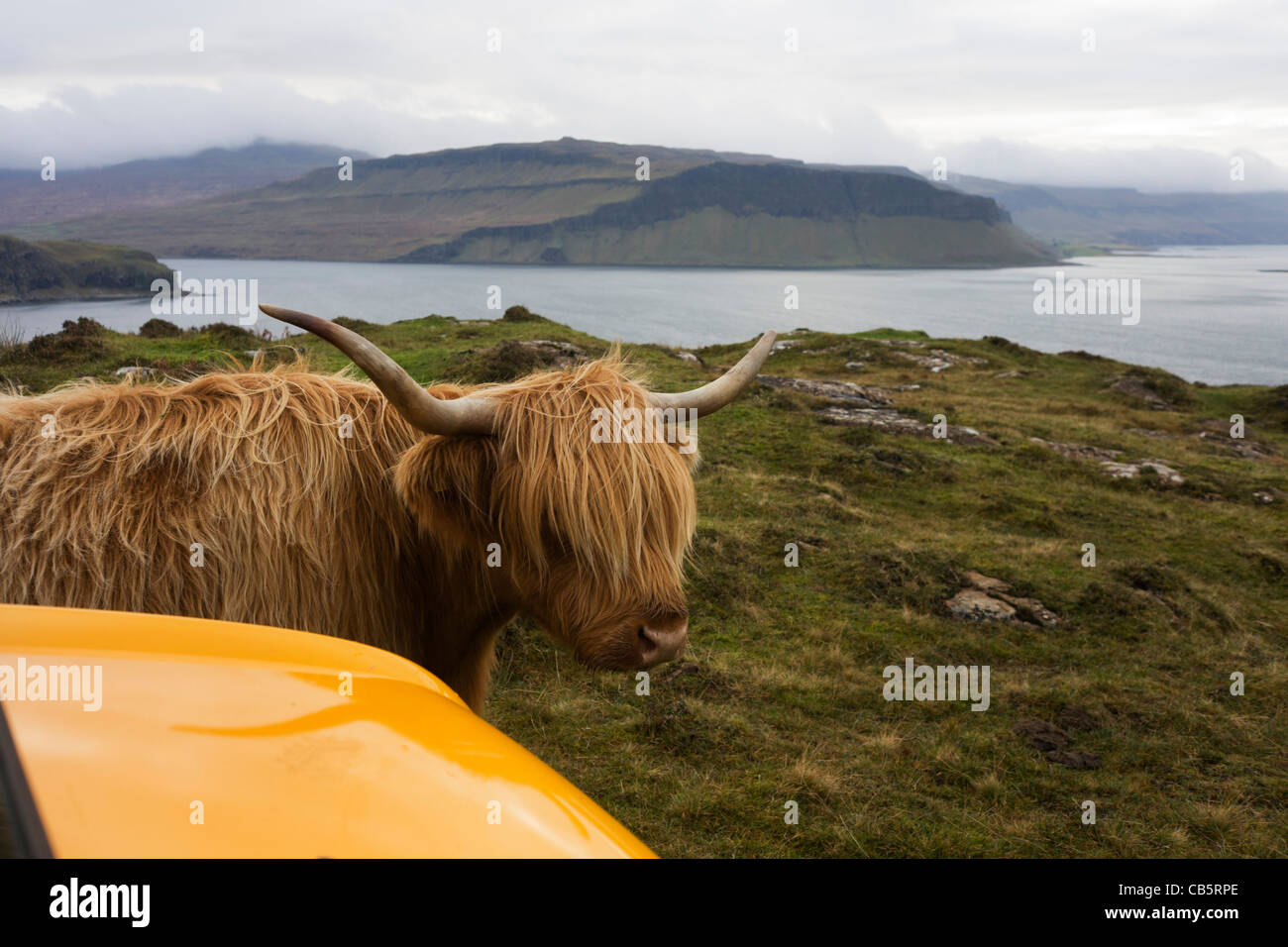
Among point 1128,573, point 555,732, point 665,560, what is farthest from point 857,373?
point 665,560

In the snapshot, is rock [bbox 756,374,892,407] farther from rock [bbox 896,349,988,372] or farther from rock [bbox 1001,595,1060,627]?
rock [bbox 1001,595,1060,627]

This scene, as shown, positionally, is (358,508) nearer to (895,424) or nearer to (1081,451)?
(895,424)

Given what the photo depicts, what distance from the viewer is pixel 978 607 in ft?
26.9

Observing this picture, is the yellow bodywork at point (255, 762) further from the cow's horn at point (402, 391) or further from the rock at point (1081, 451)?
the rock at point (1081, 451)

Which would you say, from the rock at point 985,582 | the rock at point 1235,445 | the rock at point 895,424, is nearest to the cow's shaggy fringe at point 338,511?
the rock at point 985,582

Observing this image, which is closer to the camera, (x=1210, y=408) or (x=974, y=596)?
(x=974, y=596)

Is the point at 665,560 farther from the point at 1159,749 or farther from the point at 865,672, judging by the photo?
the point at 1159,749

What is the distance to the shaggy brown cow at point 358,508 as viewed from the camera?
120 inches

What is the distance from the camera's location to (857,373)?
2466 cm

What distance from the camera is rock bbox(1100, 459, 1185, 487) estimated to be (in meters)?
13.7

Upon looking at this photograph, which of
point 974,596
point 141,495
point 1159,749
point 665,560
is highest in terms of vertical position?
point 141,495

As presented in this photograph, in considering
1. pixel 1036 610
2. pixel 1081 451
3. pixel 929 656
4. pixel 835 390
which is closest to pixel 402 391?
pixel 929 656

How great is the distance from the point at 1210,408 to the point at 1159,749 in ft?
74.4

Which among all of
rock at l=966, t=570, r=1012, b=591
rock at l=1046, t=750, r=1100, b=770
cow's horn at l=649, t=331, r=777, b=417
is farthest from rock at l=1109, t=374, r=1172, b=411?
cow's horn at l=649, t=331, r=777, b=417
